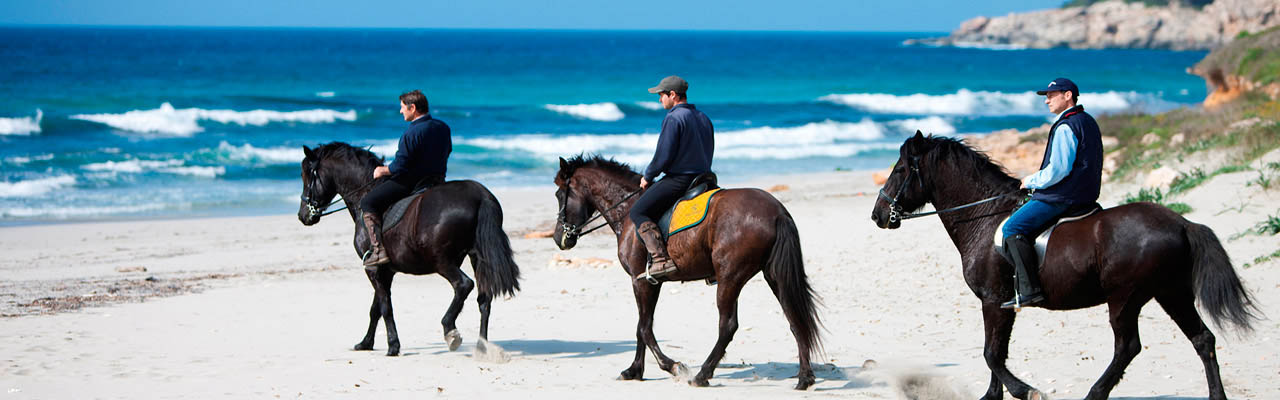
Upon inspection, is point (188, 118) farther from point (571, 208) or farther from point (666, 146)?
point (666, 146)

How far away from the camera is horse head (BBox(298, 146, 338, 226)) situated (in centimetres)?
943

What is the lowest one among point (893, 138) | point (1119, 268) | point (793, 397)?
point (793, 397)

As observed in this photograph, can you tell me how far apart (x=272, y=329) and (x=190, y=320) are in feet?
3.02

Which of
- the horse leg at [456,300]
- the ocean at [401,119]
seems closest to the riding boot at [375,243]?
the horse leg at [456,300]

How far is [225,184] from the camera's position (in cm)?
2486

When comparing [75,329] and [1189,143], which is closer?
[75,329]

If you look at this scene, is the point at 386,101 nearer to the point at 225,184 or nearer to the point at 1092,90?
the point at 225,184

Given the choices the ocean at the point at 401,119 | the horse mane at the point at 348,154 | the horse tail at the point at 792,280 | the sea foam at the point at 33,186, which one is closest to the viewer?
the horse tail at the point at 792,280

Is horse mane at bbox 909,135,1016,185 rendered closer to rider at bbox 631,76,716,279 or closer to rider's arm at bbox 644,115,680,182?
rider at bbox 631,76,716,279

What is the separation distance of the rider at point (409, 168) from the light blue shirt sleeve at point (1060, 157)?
15.1 feet

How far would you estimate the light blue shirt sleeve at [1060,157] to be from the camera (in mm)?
6109

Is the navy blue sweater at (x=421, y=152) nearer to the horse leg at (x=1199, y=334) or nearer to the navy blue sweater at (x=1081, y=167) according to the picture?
the navy blue sweater at (x=1081, y=167)

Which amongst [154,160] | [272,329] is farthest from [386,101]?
[272,329]

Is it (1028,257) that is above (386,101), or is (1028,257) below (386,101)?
below
